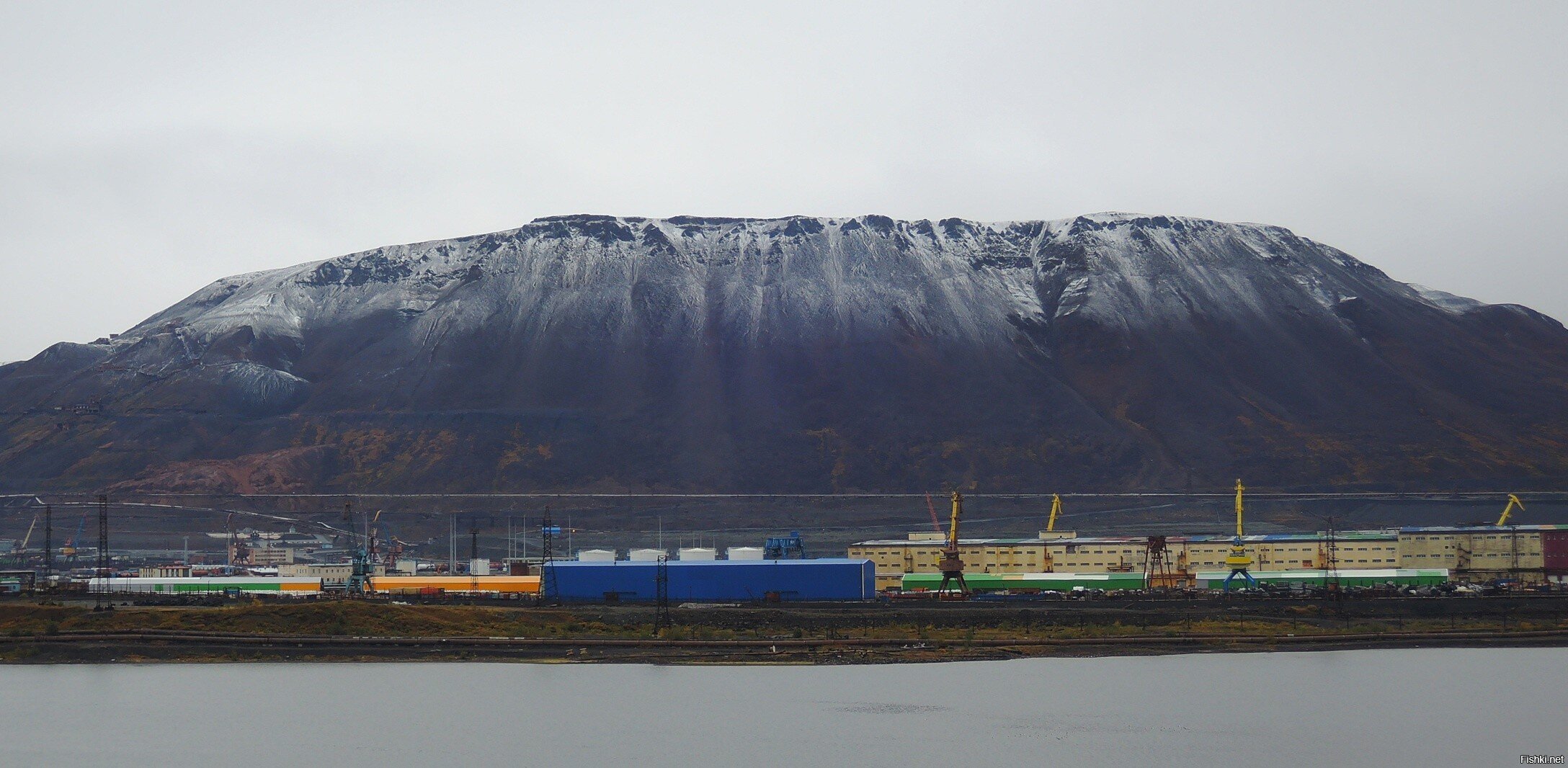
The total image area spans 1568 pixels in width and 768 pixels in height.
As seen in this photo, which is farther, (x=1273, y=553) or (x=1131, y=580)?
(x=1273, y=553)

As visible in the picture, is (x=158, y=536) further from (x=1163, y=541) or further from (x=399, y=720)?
(x=399, y=720)

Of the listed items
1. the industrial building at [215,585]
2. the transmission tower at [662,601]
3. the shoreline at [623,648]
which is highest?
the transmission tower at [662,601]

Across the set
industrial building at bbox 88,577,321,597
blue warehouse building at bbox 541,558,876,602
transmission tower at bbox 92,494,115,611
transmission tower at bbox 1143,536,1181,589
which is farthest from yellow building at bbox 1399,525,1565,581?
transmission tower at bbox 92,494,115,611

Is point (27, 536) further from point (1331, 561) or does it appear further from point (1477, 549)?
point (1477, 549)

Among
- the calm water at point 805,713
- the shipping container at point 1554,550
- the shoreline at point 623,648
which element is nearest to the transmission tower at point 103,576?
the shoreline at point 623,648

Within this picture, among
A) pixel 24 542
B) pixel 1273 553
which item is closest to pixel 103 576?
pixel 24 542

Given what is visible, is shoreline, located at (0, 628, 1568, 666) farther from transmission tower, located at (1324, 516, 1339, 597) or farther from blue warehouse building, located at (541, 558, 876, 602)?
transmission tower, located at (1324, 516, 1339, 597)

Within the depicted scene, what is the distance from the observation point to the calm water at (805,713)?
4366cm

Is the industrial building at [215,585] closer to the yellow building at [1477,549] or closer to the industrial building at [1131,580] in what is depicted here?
the industrial building at [1131,580]

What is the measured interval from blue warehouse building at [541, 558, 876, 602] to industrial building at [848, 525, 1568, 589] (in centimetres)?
2424

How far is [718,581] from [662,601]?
1614 centimetres

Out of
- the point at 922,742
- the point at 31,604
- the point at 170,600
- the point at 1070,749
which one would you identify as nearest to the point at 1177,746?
the point at 1070,749

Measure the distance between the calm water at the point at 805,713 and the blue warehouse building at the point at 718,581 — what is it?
117 feet

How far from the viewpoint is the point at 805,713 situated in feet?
164
